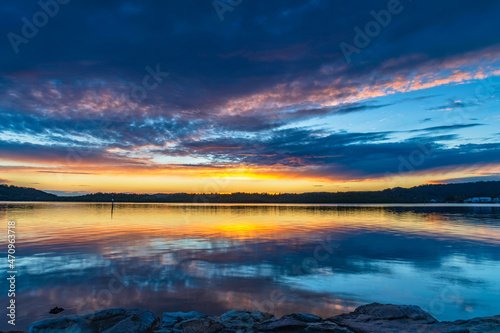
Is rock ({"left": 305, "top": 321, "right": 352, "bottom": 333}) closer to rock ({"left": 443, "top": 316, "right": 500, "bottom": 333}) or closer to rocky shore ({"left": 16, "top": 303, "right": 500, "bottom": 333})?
rocky shore ({"left": 16, "top": 303, "right": 500, "bottom": 333})

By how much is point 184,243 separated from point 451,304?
54.2ft

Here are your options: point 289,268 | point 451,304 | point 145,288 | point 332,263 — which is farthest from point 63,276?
point 451,304

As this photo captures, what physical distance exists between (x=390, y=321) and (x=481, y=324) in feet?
7.30

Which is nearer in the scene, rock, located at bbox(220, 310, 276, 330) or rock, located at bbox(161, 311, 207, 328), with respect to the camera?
rock, located at bbox(220, 310, 276, 330)

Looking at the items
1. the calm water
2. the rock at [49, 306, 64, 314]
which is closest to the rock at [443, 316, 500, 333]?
the calm water

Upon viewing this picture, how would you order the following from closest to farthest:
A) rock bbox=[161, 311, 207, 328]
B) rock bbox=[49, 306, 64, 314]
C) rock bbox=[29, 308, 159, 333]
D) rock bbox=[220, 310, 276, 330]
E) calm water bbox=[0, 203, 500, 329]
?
1. rock bbox=[29, 308, 159, 333]
2. rock bbox=[220, 310, 276, 330]
3. rock bbox=[161, 311, 207, 328]
4. rock bbox=[49, 306, 64, 314]
5. calm water bbox=[0, 203, 500, 329]

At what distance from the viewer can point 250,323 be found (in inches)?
302

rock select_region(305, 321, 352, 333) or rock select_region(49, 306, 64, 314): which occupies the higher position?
rock select_region(305, 321, 352, 333)

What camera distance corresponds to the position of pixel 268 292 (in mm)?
10781

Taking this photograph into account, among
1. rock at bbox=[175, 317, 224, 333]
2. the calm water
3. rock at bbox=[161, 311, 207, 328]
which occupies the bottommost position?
the calm water

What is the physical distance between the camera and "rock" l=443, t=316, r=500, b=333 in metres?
7.07

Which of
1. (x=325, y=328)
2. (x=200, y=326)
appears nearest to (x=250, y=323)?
(x=200, y=326)

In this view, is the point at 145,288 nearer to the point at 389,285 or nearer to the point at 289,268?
the point at 289,268

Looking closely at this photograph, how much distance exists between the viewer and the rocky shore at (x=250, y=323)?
7070 millimetres
